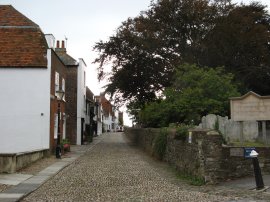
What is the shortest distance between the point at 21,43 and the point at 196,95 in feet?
38.2

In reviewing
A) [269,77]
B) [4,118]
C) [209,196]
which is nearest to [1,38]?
[4,118]

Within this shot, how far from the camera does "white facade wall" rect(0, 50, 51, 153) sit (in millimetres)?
28734

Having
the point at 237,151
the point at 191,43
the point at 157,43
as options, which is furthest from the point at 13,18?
the point at 237,151

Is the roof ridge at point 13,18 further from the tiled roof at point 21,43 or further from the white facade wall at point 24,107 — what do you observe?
the white facade wall at point 24,107

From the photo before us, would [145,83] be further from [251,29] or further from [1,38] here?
[1,38]

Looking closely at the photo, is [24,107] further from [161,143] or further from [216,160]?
[216,160]

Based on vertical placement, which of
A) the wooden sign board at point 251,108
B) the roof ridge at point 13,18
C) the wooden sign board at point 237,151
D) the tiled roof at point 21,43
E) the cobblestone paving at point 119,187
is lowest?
the cobblestone paving at point 119,187

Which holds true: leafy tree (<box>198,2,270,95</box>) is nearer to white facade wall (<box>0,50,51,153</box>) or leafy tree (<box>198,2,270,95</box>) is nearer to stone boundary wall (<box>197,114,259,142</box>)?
white facade wall (<box>0,50,51,153</box>)

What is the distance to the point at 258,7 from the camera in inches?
1447

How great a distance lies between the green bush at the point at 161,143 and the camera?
24406mm

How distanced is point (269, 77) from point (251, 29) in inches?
160

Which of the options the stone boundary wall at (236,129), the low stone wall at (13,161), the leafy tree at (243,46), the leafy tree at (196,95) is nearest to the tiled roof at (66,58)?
the leafy tree at (243,46)

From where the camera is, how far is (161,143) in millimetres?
24953

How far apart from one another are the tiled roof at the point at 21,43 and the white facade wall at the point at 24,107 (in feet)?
1.66
